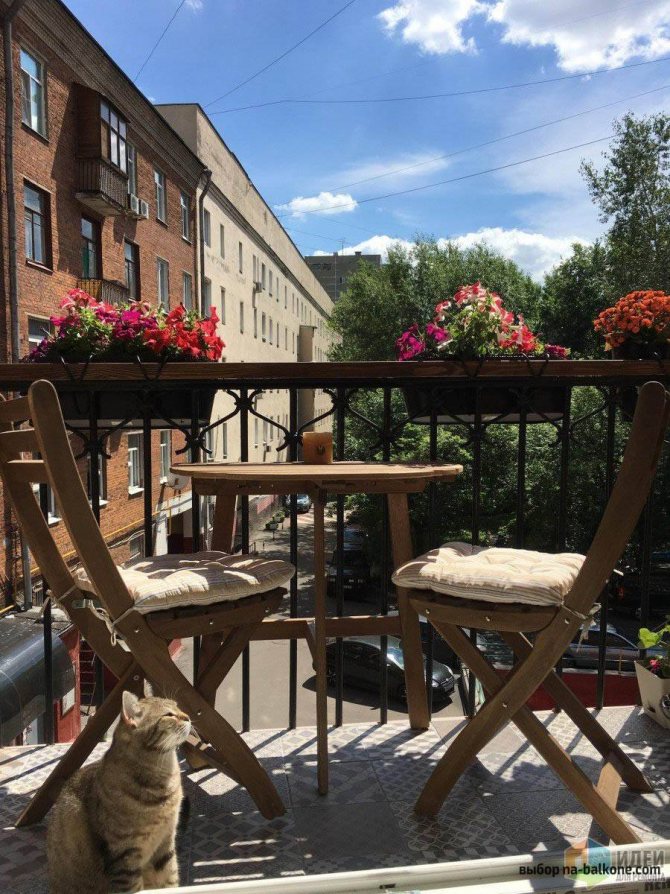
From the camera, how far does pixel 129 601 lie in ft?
4.98

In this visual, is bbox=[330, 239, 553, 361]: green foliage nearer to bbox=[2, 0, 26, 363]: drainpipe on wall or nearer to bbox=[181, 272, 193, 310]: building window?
bbox=[181, 272, 193, 310]: building window

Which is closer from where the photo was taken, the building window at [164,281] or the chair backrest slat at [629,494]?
the chair backrest slat at [629,494]

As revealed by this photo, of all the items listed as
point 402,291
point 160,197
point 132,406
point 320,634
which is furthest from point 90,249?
point 320,634

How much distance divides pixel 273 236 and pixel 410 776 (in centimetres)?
3199

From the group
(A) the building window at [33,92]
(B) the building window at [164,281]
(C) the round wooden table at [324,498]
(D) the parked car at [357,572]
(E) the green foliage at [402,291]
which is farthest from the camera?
(E) the green foliage at [402,291]

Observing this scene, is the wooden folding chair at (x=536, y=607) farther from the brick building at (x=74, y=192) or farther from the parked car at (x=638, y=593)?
the parked car at (x=638, y=593)

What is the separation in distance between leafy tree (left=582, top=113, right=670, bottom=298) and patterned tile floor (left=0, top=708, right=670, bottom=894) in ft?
58.9

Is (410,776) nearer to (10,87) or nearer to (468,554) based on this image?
(468,554)

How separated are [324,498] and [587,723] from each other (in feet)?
3.13

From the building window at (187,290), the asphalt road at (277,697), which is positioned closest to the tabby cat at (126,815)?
the asphalt road at (277,697)

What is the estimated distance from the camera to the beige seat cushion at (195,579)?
1.54 meters

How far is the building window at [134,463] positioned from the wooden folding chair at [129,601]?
1454cm

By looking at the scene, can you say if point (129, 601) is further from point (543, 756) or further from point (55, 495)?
point (543, 756)

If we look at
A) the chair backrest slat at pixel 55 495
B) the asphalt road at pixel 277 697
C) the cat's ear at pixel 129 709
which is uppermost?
the chair backrest slat at pixel 55 495
